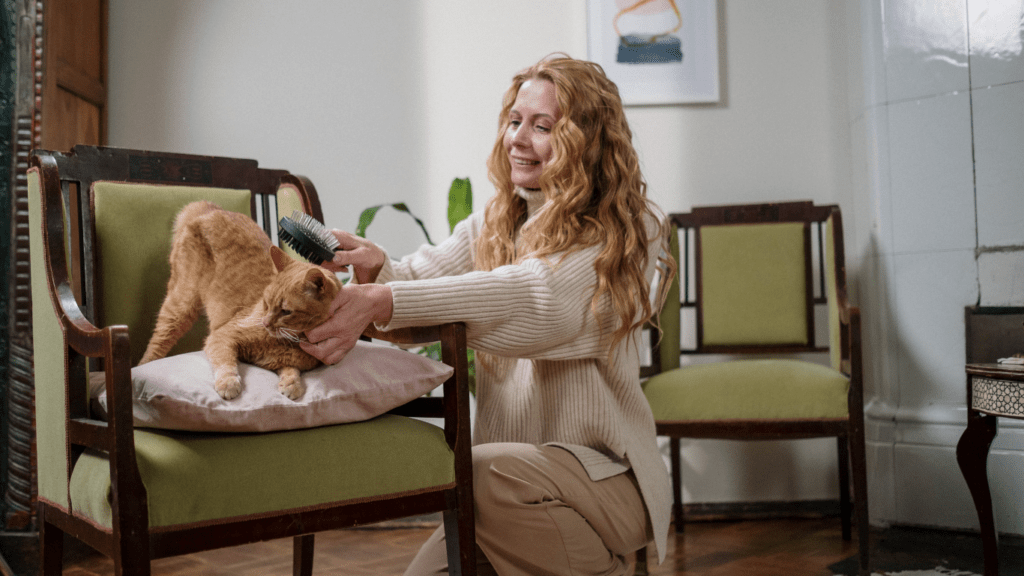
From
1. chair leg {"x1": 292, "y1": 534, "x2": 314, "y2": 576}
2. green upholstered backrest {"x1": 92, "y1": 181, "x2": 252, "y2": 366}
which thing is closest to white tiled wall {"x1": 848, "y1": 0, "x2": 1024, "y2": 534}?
chair leg {"x1": 292, "y1": 534, "x2": 314, "y2": 576}

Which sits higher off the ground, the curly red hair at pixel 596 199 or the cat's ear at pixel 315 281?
the curly red hair at pixel 596 199

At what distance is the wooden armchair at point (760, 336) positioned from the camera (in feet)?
7.31

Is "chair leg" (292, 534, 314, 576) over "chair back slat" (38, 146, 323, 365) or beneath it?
beneath

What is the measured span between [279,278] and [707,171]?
7.32ft

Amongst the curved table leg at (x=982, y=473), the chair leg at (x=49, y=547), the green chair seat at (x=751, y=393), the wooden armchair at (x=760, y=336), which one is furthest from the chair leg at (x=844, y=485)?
the chair leg at (x=49, y=547)

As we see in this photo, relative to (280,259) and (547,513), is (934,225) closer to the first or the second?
(547,513)

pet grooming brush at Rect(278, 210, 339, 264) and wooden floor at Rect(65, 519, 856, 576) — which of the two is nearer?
pet grooming brush at Rect(278, 210, 339, 264)

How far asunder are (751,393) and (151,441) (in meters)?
1.73

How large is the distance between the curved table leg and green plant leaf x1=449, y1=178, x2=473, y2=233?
158cm

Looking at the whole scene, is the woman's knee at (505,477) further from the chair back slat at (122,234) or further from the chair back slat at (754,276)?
the chair back slat at (754,276)

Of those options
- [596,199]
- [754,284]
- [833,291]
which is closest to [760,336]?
[754,284]

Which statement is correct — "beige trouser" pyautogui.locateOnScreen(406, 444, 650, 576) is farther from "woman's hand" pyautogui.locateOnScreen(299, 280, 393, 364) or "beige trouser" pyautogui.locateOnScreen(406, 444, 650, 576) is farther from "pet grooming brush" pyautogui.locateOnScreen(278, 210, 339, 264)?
"pet grooming brush" pyautogui.locateOnScreen(278, 210, 339, 264)

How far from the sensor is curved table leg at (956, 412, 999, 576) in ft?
6.31

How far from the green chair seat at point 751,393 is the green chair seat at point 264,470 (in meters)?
1.22
